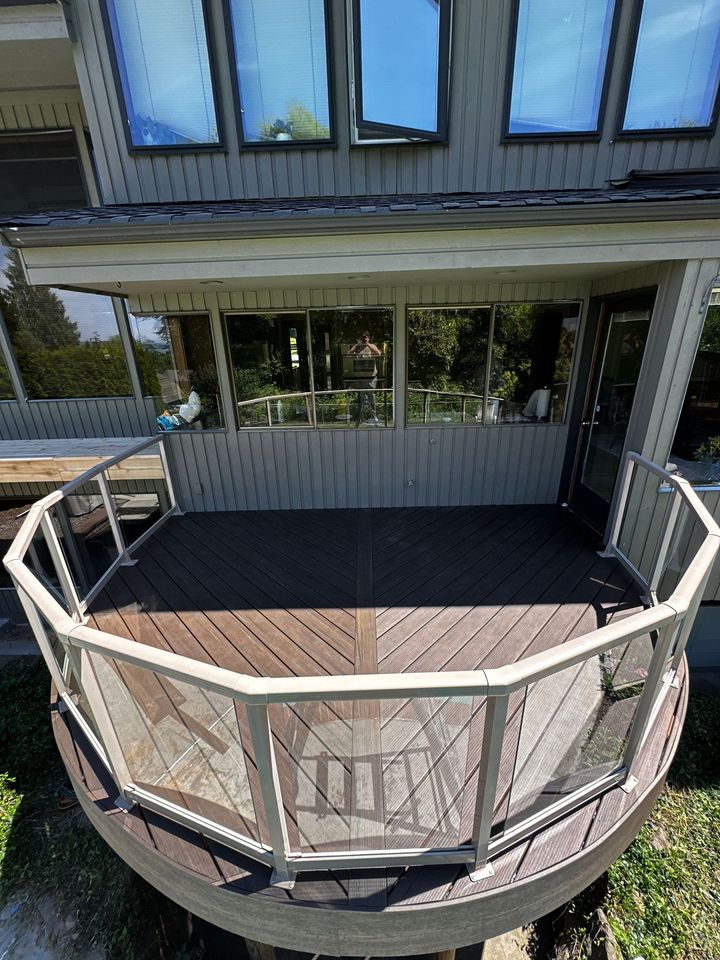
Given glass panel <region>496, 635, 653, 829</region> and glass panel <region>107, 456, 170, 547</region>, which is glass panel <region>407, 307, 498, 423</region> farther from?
glass panel <region>496, 635, 653, 829</region>

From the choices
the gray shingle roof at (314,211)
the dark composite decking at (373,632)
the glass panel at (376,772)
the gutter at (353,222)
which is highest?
the gray shingle roof at (314,211)

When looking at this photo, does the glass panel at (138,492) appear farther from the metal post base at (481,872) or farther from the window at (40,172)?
the metal post base at (481,872)

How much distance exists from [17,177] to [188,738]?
6.02m

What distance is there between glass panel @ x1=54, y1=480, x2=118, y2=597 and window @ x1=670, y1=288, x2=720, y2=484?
477 cm

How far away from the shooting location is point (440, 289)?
4141 millimetres

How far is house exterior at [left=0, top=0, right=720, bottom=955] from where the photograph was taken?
296 cm

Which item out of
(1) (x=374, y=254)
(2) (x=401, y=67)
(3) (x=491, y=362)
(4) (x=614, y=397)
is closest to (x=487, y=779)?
(1) (x=374, y=254)

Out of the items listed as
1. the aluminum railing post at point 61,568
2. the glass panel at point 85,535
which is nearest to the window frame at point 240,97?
the glass panel at point 85,535

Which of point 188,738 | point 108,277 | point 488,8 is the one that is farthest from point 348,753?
point 488,8

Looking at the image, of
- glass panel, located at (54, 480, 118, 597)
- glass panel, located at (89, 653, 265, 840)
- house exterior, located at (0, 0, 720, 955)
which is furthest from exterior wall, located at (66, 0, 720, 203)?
glass panel, located at (89, 653, 265, 840)

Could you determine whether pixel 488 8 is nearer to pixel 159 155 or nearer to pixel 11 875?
pixel 159 155

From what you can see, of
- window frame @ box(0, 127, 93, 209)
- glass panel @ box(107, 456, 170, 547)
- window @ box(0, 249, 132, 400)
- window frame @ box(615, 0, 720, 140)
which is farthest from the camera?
window @ box(0, 249, 132, 400)

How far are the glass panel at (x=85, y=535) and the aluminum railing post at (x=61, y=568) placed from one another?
0.31ft

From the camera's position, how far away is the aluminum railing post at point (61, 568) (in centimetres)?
281
